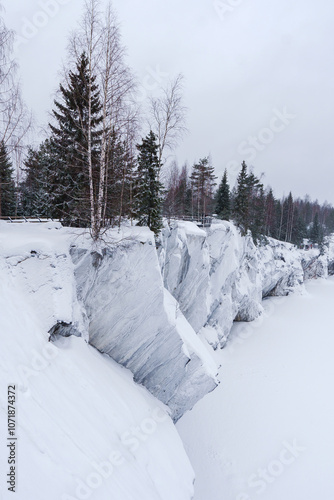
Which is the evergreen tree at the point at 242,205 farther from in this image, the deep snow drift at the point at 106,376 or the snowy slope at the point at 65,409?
the snowy slope at the point at 65,409

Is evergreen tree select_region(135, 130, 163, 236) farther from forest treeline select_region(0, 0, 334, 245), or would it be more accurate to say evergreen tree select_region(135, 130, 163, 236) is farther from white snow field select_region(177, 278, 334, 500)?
white snow field select_region(177, 278, 334, 500)

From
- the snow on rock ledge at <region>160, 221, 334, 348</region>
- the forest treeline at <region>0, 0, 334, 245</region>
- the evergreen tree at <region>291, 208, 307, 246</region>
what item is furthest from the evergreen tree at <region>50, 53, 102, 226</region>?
the evergreen tree at <region>291, 208, 307, 246</region>

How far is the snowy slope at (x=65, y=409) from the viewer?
11.4 feet

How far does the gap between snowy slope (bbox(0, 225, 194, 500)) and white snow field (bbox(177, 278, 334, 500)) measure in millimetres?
3653

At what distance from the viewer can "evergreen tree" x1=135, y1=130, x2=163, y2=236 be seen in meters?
11.8

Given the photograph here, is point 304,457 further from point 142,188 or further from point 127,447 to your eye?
point 142,188

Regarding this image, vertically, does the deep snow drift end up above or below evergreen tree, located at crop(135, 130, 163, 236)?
below

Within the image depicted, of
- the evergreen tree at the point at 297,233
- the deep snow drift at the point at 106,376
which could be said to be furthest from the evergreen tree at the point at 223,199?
the evergreen tree at the point at 297,233

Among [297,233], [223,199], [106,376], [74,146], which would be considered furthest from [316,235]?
[106,376]

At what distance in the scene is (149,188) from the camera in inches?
477

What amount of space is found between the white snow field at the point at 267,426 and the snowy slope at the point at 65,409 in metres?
3.65

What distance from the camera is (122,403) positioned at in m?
5.91

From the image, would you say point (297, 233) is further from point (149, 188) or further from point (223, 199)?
point (149, 188)

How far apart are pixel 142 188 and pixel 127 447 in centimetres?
1067
